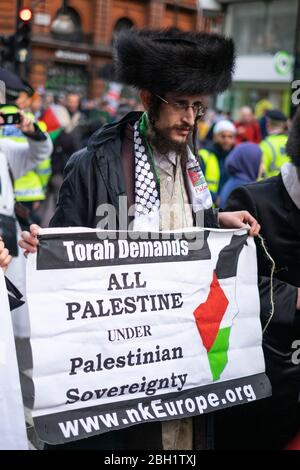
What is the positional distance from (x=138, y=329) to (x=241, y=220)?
0.76m

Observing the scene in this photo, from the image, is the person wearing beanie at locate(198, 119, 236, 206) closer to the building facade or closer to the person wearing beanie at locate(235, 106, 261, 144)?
the person wearing beanie at locate(235, 106, 261, 144)

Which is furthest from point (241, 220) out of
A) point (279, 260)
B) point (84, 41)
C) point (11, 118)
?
point (84, 41)

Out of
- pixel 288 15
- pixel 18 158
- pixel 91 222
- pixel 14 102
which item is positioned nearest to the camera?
pixel 91 222

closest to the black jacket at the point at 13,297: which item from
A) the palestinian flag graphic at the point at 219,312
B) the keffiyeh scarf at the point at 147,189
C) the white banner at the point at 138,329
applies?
the white banner at the point at 138,329

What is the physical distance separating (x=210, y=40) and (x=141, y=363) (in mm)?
1446

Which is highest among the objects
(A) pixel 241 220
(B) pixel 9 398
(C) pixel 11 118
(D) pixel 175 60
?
(D) pixel 175 60

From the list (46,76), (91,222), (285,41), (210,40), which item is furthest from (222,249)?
(46,76)

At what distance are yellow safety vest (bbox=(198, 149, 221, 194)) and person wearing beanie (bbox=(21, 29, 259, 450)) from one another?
5176 millimetres

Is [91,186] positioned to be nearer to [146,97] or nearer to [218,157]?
[146,97]

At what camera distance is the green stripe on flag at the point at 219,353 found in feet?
10.3

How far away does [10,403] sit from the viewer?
257cm
